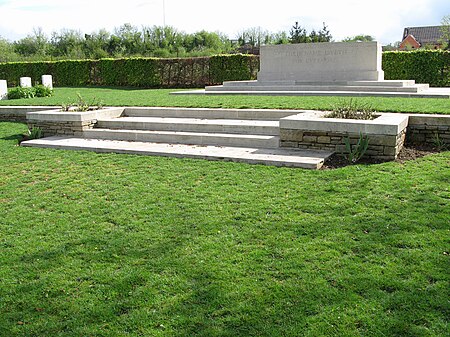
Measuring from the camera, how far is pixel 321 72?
15.3m

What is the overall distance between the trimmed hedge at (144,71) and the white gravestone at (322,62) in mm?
4897

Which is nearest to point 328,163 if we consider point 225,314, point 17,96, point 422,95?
point 225,314

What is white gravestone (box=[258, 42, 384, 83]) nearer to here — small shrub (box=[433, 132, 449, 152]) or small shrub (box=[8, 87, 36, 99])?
small shrub (box=[433, 132, 449, 152])

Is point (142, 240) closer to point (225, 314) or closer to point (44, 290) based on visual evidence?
point (44, 290)

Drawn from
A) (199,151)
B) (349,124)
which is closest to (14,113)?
(199,151)

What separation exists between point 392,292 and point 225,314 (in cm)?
123

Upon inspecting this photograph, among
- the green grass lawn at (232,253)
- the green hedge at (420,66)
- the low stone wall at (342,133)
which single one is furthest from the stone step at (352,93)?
the green grass lawn at (232,253)

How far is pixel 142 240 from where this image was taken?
423cm

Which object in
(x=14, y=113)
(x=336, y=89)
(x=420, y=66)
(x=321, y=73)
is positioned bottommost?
(x=14, y=113)

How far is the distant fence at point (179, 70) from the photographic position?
17.3m

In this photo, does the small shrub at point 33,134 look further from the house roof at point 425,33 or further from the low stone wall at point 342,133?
the house roof at point 425,33

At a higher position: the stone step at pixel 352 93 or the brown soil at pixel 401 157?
the stone step at pixel 352 93

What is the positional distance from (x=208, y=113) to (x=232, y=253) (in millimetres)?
5861

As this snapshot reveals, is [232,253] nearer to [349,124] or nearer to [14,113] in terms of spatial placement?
[349,124]
